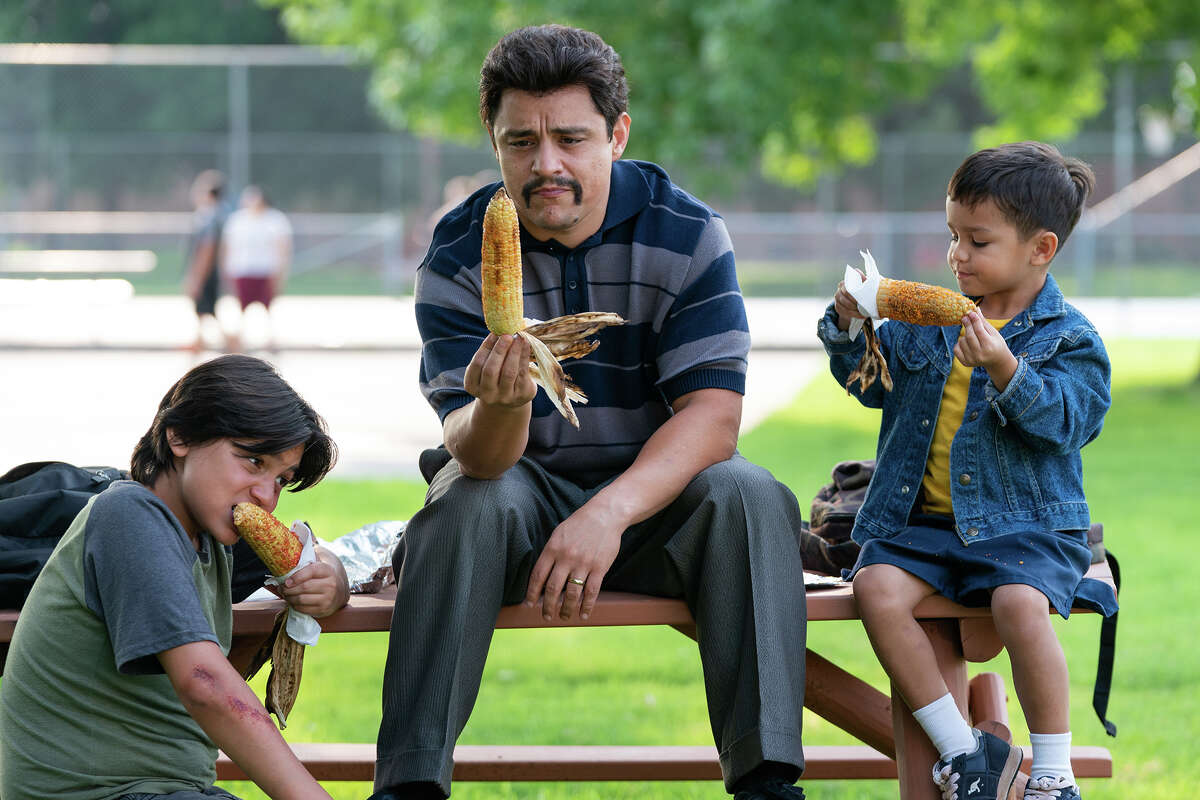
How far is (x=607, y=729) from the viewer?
4449mm

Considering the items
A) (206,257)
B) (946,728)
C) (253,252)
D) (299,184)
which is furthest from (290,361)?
(946,728)

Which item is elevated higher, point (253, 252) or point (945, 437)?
point (945, 437)

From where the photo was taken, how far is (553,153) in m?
2.98

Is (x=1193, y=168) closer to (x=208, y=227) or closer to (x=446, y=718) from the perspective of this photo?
(x=208, y=227)

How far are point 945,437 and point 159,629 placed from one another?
1667 millimetres

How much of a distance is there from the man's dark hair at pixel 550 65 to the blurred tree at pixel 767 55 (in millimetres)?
9404

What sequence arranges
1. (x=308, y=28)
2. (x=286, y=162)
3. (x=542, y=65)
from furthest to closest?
(x=286, y=162)
(x=308, y=28)
(x=542, y=65)

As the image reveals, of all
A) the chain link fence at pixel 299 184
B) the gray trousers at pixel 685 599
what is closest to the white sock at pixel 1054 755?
the gray trousers at pixel 685 599

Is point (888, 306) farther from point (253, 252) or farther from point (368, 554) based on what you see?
point (253, 252)

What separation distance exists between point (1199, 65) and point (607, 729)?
915 cm

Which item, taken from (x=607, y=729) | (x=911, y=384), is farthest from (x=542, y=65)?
(x=607, y=729)

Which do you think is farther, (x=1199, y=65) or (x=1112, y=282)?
(x=1112, y=282)

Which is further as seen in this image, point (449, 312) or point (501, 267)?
point (449, 312)

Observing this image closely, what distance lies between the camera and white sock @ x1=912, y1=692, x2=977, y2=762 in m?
2.90
